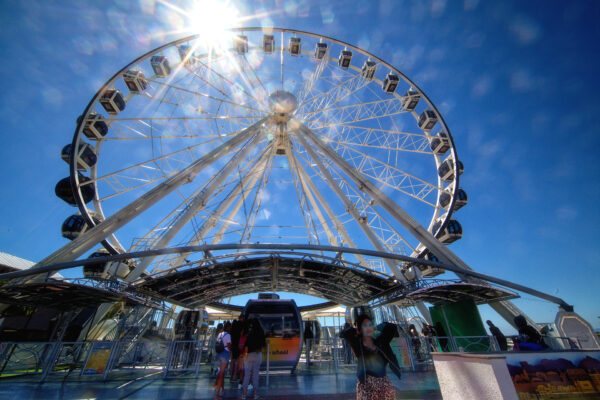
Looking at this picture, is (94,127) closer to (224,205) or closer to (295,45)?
(224,205)

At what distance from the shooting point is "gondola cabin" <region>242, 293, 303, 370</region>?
9.86 meters

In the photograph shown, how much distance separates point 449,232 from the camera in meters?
18.3

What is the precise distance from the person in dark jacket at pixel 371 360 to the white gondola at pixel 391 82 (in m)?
19.0

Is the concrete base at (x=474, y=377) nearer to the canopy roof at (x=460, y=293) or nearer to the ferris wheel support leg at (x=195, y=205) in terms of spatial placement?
the canopy roof at (x=460, y=293)

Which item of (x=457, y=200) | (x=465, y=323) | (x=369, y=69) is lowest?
(x=465, y=323)

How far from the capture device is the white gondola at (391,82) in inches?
744

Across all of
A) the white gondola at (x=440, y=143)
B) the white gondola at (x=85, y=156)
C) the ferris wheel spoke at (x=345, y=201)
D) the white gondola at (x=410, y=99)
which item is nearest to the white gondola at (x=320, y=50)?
the ferris wheel spoke at (x=345, y=201)

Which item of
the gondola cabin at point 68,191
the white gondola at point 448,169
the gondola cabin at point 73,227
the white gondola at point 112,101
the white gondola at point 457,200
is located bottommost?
the gondola cabin at point 73,227

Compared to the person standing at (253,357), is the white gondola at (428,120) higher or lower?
higher

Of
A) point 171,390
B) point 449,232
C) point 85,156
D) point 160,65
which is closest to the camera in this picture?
point 171,390

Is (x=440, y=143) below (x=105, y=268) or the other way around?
the other way around

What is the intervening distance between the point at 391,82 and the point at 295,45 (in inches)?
296

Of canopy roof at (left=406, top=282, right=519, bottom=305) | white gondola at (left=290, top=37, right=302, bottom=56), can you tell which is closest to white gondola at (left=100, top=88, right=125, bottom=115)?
white gondola at (left=290, top=37, right=302, bottom=56)

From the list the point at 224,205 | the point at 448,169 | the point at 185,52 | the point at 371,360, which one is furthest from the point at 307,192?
the point at 371,360
